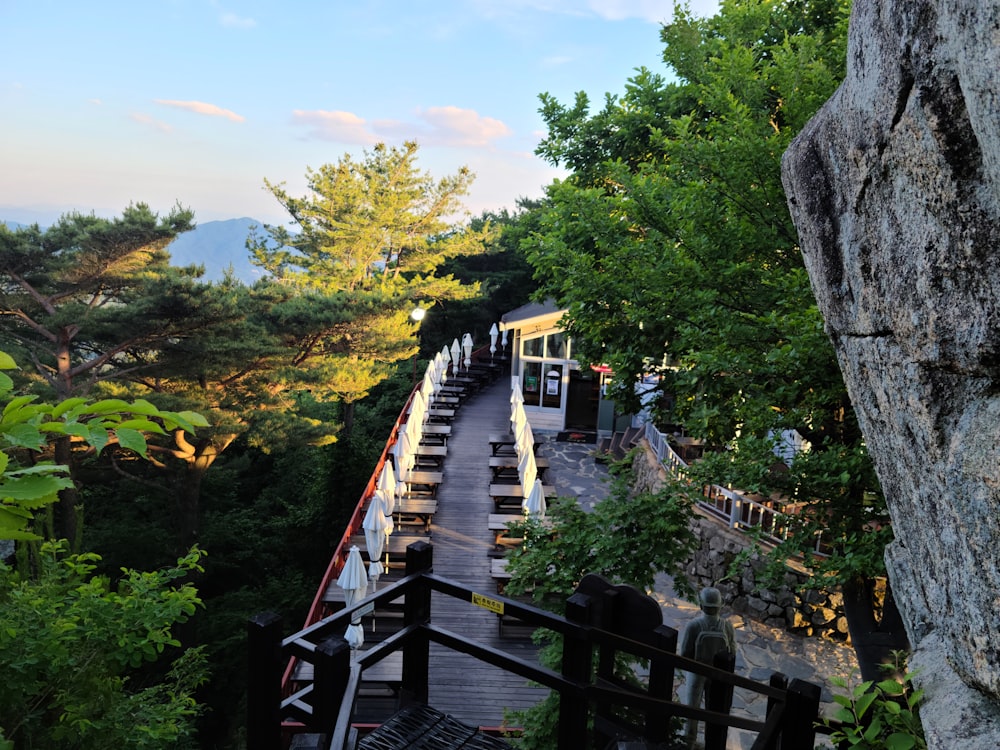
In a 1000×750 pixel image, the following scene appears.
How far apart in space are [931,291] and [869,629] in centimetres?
641

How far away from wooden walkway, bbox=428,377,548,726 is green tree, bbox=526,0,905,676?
3.14 m

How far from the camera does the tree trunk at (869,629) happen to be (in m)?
6.80

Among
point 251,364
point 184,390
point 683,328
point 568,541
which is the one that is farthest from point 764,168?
point 184,390

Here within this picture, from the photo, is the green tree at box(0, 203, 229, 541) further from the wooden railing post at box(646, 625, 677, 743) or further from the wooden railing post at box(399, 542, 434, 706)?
the wooden railing post at box(646, 625, 677, 743)

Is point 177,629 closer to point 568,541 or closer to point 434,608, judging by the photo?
point 434,608

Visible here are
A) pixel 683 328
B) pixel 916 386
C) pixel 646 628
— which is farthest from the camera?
pixel 683 328

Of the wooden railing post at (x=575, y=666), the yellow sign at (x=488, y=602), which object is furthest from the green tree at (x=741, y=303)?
the yellow sign at (x=488, y=602)

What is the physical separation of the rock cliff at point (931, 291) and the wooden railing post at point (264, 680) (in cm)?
246

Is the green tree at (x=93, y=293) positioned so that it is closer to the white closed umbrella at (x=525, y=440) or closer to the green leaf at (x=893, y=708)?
the white closed umbrella at (x=525, y=440)

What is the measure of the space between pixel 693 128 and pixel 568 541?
7.78m

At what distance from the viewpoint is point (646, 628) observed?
10.6ft

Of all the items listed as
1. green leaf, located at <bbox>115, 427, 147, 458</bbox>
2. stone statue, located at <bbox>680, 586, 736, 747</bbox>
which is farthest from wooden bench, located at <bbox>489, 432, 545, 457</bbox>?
green leaf, located at <bbox>115, 427, 147, 458</bbox>

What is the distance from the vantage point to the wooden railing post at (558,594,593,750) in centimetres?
289

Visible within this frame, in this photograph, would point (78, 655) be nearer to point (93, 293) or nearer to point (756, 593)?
point (756, 593)
